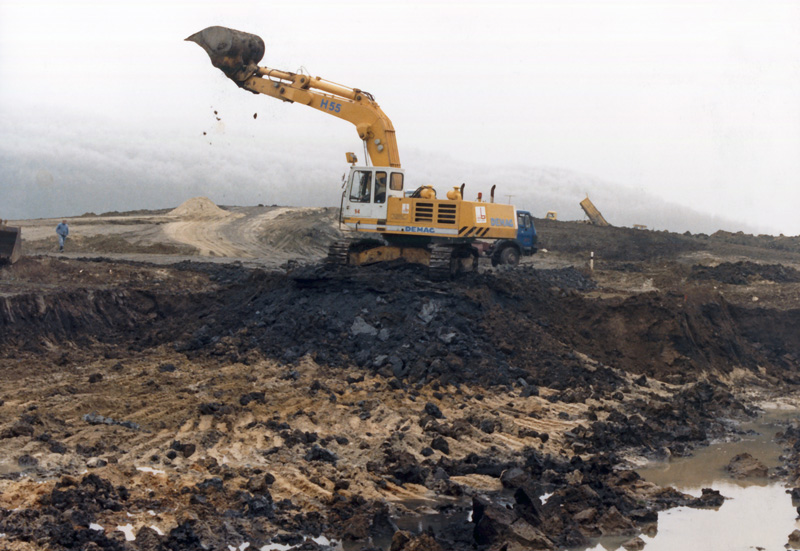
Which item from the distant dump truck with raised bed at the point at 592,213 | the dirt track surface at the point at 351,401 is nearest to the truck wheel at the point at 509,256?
the dirt track surface at the point at 351,401

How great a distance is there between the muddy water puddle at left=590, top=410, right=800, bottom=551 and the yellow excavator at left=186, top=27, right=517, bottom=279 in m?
7.29

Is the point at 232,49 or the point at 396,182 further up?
the point at 232,49

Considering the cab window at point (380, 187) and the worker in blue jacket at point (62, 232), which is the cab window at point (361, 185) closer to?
the cab window at point (380, 187)

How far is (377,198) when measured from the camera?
17.3 metres

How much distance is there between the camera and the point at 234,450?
9922 mm

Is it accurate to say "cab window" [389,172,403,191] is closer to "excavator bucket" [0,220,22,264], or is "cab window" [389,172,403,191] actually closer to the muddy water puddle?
the muddy water puddle

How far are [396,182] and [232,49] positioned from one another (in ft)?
14.7

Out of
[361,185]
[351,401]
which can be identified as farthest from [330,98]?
[351,401]

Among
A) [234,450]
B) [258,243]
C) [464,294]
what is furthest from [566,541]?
[258,243]

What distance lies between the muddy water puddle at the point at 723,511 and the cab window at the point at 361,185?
28.7 ft

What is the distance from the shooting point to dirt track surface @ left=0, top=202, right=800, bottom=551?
311 inches

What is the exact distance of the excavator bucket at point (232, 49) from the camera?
16.6 m

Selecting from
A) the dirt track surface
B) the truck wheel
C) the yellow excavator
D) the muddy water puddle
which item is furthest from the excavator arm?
the truck wheel

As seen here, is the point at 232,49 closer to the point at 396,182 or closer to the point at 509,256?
the point at 396,182
